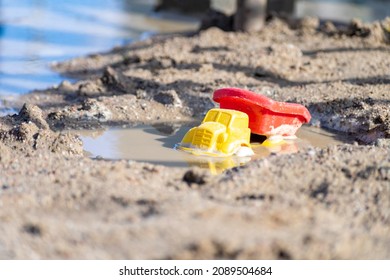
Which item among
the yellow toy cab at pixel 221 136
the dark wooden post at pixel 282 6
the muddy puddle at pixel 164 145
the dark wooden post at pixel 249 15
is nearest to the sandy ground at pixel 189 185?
the muddy puddle at pixel 164 145

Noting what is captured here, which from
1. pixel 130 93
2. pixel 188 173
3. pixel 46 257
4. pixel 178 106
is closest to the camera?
pixel 46 257

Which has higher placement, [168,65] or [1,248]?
[168,65]

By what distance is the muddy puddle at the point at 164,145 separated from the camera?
229 inches

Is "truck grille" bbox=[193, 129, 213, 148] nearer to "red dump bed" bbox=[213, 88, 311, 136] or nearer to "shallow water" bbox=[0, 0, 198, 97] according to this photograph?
"red dump bed" bbox=[213, 88, 311, 136]

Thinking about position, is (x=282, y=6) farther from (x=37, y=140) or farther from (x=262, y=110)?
(x=37, y=140)

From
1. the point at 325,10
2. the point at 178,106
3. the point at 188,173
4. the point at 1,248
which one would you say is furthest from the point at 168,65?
the point at 325,10

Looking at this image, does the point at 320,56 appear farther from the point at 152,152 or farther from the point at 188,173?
the point at 188,173

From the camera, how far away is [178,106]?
7.23 metres

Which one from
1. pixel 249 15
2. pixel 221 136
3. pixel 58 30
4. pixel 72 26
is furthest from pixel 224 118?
pixel 72 26

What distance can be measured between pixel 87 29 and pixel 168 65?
397 centimetres

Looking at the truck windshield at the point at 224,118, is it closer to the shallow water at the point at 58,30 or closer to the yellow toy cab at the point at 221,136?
the yellow toy cab at the point at 221,136

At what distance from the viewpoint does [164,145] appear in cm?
624

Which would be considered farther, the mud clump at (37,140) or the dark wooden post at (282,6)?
the dark wooden post at (282,6)

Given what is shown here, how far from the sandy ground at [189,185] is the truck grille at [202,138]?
2.14 ft
